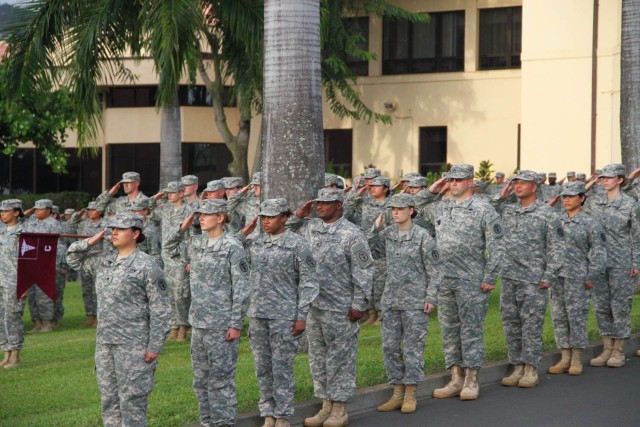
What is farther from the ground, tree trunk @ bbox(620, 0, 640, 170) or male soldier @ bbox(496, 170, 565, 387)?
tree trunk @ bbox(620, 0, 640, 170)

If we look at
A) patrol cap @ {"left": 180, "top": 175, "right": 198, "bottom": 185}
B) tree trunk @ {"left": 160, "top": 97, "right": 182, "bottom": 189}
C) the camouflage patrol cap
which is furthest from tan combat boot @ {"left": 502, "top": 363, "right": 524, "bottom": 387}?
tree trunk @ {"left": 160, "top": 97, "right": 182, "bottom": 189}

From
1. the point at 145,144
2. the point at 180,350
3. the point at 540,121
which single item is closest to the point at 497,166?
the point at 540,121

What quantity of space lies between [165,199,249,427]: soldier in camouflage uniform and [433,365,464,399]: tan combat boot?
2.90 metres

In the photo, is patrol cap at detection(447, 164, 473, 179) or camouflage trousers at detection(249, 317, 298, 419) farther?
patrol cap at detection(447, 164, 473, 179)

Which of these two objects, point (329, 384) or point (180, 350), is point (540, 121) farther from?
point (329, 384)

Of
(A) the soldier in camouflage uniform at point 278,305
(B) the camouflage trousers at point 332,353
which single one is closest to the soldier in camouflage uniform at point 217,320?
(A) the soldier in camouflage uniform at point 278,305

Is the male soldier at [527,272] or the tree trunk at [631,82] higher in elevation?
the tree trunk at [631,82]

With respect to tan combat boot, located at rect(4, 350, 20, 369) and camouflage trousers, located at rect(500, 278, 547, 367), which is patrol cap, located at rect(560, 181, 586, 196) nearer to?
camouflage trousers, located at rect(500, 278, 547, 367)

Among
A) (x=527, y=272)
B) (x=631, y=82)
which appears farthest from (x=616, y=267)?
(x=631, y=82)

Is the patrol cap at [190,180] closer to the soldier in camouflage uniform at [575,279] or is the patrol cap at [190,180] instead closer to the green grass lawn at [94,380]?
the green grass lawn at [94,380]

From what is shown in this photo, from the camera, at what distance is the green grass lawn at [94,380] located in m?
11.1

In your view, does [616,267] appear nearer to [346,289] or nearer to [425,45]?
[346,289]

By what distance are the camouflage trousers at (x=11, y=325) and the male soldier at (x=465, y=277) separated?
19.0 ft

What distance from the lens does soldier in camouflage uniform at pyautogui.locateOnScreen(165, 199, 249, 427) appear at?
409 inches
